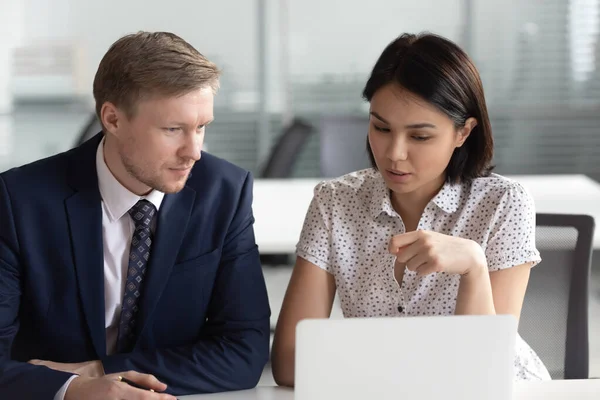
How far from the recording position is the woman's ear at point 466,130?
190cm

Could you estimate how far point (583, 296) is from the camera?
210 centimetres

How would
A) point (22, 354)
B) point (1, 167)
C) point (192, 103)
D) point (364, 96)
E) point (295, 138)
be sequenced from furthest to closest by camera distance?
point (1, 167), point (295, 138), point (364, 96), point (22, 354), point (192, 103)

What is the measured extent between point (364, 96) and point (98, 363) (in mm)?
793

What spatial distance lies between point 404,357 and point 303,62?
488 cm

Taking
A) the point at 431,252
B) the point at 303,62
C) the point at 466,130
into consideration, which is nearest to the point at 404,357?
the point at 431,252

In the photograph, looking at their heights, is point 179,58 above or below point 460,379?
above

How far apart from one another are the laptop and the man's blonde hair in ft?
2.22

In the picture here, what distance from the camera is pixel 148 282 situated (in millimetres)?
1784

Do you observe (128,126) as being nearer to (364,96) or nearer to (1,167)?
(364,96)

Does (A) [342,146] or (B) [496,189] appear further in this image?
(A) [342,146]

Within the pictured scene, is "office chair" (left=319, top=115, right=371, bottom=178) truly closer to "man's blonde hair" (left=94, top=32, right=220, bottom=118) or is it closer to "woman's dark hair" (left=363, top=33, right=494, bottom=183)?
"woman's dark hair" (left=363, top=33, right=494, bottom=183)

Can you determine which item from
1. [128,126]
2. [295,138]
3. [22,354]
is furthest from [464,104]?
[295,138]

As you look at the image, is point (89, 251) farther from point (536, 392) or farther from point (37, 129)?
point (37, 129)

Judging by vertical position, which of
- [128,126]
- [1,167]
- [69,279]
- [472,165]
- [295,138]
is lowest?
[1,167]
